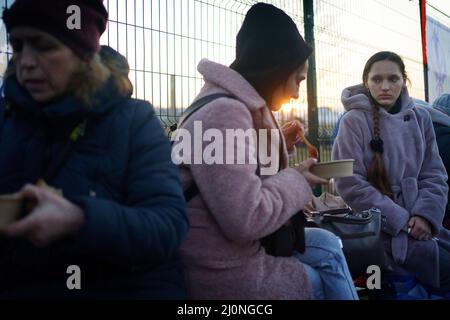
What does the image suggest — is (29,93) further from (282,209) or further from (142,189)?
(282,209)

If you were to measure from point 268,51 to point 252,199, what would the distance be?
603 millimetres

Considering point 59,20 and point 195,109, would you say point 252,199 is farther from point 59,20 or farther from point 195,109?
point 59,20

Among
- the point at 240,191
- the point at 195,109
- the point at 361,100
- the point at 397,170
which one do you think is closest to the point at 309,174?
the point at 240,191

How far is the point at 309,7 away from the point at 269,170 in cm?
287

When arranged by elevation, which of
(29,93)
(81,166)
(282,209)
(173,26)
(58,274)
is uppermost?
(173,26)

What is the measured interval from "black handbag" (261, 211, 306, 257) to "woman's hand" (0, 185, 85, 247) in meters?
0.72

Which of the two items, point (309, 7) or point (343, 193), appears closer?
point (343, 193)

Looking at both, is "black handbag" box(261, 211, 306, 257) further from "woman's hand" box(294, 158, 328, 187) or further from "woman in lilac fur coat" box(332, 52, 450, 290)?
"woman in lilac fur coat" box(332, 52, 450, 290)

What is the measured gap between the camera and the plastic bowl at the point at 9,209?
36.8 inches

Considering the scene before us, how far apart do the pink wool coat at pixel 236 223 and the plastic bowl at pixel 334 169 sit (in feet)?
0.35

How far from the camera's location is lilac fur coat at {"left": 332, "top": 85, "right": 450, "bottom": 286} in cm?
244

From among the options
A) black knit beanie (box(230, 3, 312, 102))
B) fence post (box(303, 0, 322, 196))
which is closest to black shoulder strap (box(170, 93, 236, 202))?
black knit beanie (box(230, 3, 312, 102))

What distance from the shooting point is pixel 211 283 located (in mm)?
1440
